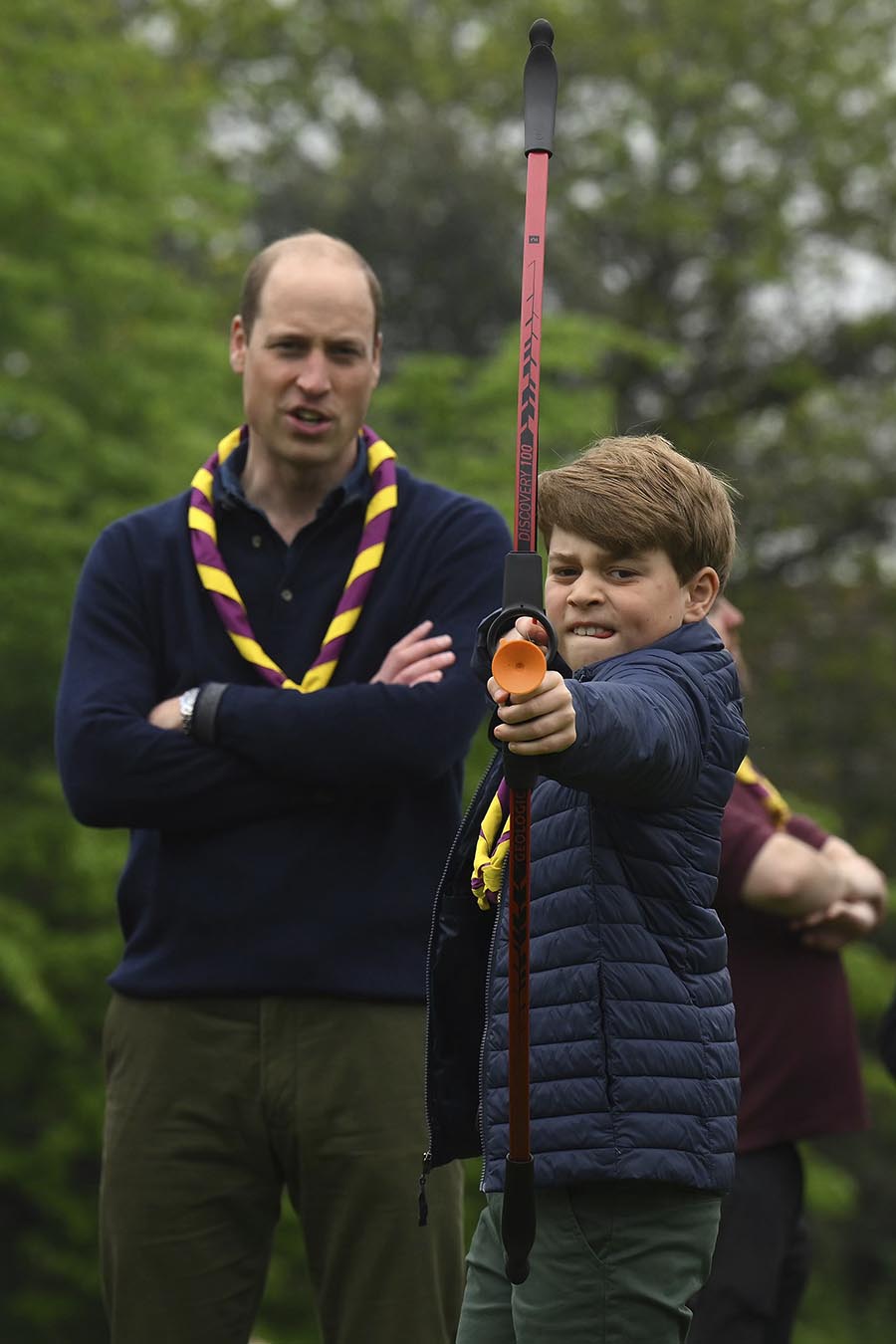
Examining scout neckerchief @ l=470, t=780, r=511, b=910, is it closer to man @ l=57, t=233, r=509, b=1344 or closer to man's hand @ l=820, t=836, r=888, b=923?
man @ l=57, t=233, r=509, b=1344

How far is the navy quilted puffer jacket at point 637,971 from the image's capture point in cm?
262

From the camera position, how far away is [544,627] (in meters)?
2.25

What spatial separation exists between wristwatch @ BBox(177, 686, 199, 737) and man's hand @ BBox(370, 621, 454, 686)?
0.33 meters

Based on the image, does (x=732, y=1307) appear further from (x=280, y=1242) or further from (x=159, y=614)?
(x=280, y=1242)

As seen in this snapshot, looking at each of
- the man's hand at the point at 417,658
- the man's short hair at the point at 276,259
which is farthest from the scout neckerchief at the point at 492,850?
the man's short hair at the point at 276,259

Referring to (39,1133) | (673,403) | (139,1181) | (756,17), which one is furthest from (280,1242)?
(756,17)

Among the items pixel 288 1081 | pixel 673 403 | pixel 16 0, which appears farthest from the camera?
pixel 673 403

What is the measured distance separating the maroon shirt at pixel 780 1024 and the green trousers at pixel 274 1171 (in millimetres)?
993

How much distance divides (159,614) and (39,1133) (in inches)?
338

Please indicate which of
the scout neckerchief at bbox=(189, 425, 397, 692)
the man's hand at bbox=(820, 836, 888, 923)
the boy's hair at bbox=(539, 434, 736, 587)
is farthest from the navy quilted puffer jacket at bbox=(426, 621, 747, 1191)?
the man's hand at bbox=(820, 836, 888, 923)

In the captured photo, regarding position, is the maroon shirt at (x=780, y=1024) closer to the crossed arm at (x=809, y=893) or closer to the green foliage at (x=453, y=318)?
the crossed arm at (x=809, y=893)

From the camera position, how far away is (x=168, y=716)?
11.8 feet

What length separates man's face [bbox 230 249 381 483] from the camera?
3.69 meters

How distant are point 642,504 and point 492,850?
56 centimetres
